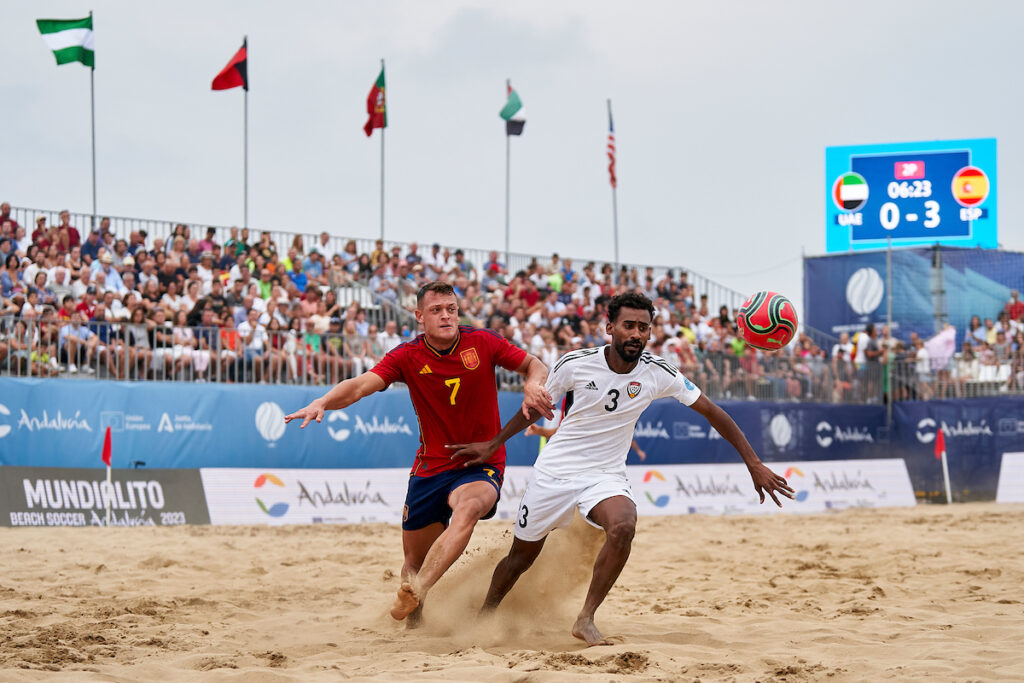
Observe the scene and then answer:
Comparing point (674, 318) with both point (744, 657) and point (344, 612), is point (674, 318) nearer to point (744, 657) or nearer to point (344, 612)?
point (344, 612)

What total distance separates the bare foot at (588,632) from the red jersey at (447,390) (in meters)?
1.10

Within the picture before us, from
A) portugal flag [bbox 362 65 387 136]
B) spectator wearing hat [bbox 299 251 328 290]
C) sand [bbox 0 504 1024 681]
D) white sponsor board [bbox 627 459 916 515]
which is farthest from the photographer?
portugal flag [bbox 362 65 387 136]

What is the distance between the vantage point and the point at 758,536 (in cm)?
1275

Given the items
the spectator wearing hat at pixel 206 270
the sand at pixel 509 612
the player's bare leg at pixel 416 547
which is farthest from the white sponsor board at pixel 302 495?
the player's bare leg at pixel 416 547

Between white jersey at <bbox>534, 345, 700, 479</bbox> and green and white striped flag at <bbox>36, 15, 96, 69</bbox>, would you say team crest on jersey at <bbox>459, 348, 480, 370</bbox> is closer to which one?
white jersey at <bbox>534, 345, 700, 479</bbox>

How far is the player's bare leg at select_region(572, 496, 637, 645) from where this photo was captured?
595 cm

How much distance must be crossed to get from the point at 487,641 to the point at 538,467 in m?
1.06

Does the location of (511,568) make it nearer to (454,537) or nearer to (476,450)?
(454,537)

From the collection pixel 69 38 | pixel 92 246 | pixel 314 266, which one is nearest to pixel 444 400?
pixel 92 246

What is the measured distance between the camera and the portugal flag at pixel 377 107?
987 inches

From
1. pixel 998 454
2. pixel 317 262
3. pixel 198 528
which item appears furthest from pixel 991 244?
pixel 198 528

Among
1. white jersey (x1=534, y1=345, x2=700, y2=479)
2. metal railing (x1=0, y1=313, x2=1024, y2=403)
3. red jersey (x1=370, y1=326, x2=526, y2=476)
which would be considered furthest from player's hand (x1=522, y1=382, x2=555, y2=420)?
metal railing (x1=0, y1=313, x2=1024, y2=403)

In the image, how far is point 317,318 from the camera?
54.7 feet

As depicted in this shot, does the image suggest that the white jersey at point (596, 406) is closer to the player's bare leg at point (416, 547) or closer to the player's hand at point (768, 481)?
the player's hand at point (768, 481)
